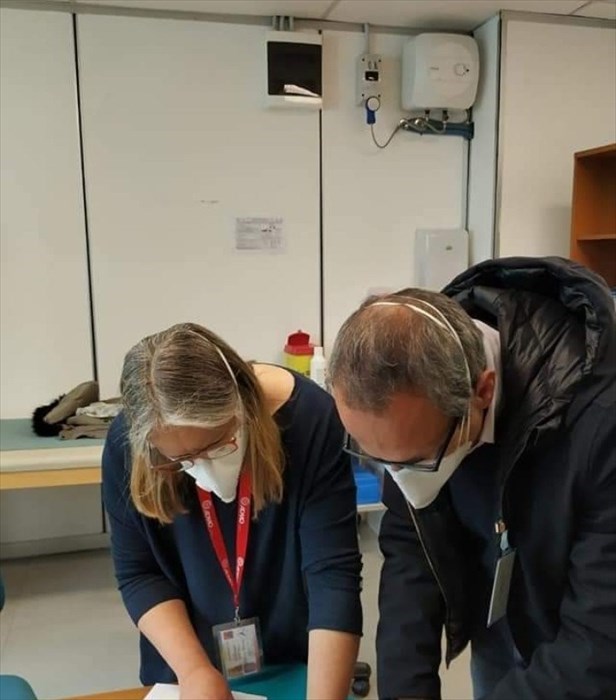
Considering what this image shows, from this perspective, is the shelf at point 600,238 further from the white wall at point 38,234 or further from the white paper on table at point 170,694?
the white paper on table at point 170,694

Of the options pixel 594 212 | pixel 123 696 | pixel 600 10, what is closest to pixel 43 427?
pixel 123 696

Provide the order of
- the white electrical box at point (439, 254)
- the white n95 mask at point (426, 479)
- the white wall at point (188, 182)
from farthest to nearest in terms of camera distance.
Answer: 1. the white electrical box at point (439, 254)
2. the white wall at point (188, 182)
3. the white n95 mask at point (426, 479)

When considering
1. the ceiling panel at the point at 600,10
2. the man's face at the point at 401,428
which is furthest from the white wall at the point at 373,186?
the man's face at the point at 401,428

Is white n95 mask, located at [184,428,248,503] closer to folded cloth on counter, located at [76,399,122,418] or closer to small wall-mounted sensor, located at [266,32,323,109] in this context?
folded cloth on counter, located at [76,399,122,418]

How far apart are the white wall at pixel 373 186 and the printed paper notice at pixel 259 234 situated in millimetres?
232

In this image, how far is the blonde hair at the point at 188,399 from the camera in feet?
3.40

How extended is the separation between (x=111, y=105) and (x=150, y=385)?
2224 mm

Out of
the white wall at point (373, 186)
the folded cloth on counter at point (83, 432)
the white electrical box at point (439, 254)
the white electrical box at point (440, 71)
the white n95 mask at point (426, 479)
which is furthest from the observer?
the white electrical box at point (439, 254)

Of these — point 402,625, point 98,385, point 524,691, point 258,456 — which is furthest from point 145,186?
point 524,691

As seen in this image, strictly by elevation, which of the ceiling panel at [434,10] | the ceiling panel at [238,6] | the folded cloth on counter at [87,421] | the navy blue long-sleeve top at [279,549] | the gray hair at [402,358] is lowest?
the folded cloth on counter at [87,421]

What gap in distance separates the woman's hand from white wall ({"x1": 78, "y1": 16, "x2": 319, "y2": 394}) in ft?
6.73

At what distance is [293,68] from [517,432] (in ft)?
8.10

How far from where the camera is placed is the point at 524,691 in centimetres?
93

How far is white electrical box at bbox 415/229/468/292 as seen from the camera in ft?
10.7
